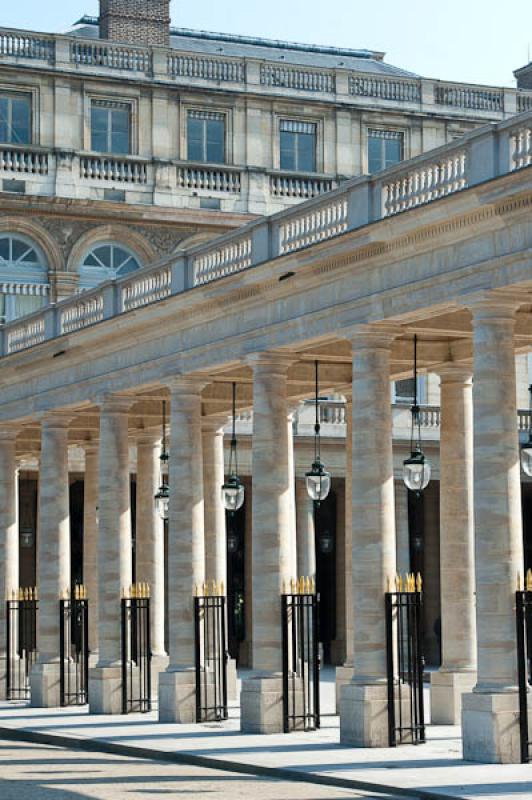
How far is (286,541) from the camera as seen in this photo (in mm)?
33844

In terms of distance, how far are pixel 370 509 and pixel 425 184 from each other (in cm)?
548

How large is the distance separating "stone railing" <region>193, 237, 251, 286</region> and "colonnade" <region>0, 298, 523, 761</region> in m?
2.04

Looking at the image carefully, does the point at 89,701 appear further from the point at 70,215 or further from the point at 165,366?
the point at 70,215

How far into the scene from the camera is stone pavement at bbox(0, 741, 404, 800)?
23562 millimetres

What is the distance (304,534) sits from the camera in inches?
2258

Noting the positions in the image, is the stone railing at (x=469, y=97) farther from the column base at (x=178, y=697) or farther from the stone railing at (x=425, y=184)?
the stone railing at (x=425, y=184)

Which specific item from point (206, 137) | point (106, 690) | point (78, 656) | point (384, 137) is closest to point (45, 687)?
point (78, 656)

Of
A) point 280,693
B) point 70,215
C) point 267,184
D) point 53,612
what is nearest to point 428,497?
point 267,184

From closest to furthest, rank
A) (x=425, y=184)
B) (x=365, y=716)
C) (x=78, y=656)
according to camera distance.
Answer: (x=425, y=184)
(x=365, y=716)
(x=78, y=656)

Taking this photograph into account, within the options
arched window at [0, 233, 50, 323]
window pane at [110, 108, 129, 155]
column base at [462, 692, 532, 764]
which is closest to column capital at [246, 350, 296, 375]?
column base at [462, 692, 532, 764]

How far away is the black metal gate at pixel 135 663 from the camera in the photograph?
38.1 metres

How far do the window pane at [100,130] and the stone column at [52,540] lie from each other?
17.4 m

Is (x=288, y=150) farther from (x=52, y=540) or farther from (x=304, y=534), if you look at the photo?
(x=52, y=540)

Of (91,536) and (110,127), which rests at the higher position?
(110,127)
